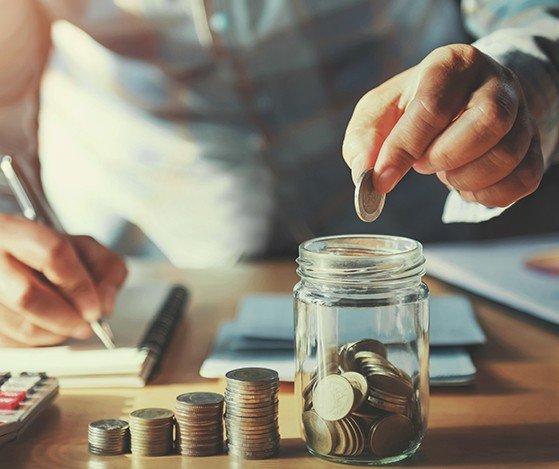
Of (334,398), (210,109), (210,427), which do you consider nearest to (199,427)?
(210,427)

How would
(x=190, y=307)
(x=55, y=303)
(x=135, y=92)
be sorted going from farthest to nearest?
(x=135, y=92) < (x=190, y=307) < (x=55, y=303)

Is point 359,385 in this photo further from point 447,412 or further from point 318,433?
point 447,412

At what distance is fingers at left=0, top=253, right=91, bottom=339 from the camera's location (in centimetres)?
102

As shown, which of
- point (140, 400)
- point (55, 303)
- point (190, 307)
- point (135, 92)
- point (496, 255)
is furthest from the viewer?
point (135, 92)

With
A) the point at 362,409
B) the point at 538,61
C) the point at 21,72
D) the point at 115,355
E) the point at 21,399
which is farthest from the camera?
the point at 21,72

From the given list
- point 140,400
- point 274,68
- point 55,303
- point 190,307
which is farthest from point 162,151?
point 140,400

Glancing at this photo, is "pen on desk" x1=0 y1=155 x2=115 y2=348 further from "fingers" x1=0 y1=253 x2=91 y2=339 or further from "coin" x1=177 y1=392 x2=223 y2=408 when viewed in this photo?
"coin" x1=177 y1=392 x2=223 y2=408

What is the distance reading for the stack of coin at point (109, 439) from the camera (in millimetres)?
777

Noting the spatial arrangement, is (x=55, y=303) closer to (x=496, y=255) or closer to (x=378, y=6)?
(x=496, y=255)

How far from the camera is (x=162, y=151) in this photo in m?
1.74

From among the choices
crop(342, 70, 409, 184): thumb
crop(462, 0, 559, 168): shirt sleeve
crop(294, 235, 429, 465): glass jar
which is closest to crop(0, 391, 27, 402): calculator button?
crop(294, 235, 429, 465): glass jar

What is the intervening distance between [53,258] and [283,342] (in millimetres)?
272

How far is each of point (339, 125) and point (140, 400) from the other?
1.02 m

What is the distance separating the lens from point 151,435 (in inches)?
30.4
